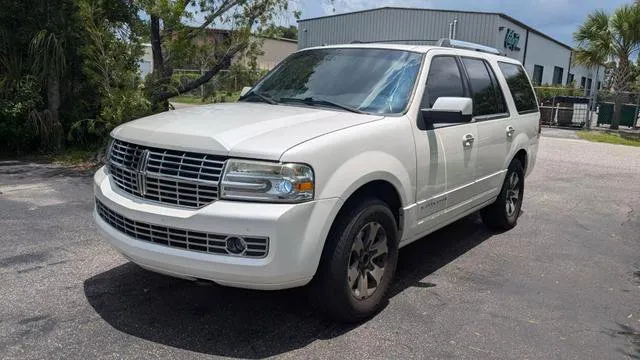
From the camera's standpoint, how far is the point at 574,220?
7305 millimetres

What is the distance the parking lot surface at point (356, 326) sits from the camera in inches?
142

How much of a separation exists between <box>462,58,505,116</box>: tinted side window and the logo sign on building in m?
26.9

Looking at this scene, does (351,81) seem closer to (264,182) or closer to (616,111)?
(264,182)

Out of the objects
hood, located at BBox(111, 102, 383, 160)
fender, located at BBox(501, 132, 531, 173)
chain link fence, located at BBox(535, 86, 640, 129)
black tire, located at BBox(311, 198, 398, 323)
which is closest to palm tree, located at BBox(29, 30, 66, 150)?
hood, located at BBox(111, 102, 383, 160)

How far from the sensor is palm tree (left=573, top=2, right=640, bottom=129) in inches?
890

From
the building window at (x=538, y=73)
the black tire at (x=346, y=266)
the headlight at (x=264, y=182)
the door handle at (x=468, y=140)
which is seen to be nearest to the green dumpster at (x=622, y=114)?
the building window at (x=538, y=73)

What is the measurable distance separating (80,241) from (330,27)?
30.9 meters

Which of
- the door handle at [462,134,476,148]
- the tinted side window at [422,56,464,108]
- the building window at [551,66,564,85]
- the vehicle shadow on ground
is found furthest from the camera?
the building window at [551,66,564,85]

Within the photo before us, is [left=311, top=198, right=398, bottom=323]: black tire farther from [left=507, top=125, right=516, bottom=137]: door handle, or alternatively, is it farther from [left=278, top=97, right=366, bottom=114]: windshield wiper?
[left=507, top=125, right=516, bottom=137]: door handle

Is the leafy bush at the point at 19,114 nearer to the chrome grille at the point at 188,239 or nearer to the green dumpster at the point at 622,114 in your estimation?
the chrome grille at the point at 188,239

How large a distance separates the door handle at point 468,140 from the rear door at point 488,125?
7.5 inches

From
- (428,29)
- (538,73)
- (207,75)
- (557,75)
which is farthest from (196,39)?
(557,75)

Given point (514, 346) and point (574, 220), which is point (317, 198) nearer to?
point (514, 346)

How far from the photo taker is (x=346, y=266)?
3.62 meters
